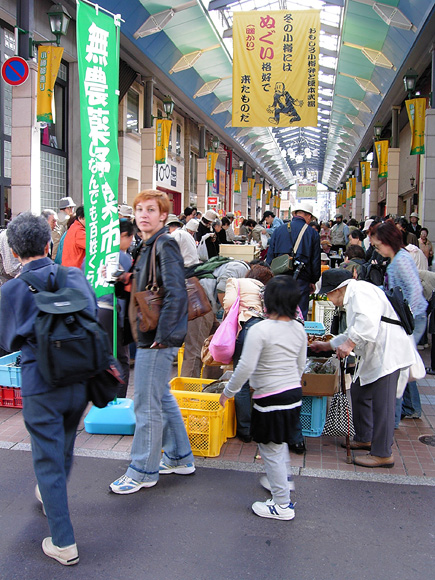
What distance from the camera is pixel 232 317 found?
14.7 feet

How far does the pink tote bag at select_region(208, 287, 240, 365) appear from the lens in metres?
4.44

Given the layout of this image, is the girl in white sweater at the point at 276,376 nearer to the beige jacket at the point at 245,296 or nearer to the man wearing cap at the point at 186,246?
the beige jacket at the point at 245,296

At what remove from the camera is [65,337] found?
2738mm

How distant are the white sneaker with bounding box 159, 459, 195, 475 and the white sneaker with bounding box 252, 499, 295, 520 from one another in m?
0.68

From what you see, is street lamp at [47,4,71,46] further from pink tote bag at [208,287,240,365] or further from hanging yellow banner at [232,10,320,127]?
pink tote bag at [208,287,240,365]

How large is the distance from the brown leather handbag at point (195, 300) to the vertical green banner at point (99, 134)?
1111mm

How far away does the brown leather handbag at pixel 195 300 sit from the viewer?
3.84m

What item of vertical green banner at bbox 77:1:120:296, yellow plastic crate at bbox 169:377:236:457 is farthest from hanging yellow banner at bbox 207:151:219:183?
yellow plastic crate at bbox 169:377:236:457

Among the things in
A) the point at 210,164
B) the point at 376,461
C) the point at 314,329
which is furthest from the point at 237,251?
the point at 210,164

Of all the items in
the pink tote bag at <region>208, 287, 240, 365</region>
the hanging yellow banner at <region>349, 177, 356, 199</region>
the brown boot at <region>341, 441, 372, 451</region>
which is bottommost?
the brown boot at <region>341, 441, 372, 451</region>

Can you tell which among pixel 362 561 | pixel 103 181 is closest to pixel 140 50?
pixel 103 181

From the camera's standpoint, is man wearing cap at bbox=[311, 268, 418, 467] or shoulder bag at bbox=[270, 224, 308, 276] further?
shoulder bag at bbox=[270, 224, 308, 276]

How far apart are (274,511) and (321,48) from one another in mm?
19628

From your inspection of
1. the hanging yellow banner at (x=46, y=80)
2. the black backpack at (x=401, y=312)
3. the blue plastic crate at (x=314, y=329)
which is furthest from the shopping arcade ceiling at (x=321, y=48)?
the black backpack at (x=401, y=312)
